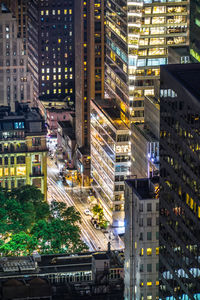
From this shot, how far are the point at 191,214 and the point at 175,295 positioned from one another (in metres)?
14.4

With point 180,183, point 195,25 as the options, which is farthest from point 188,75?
point 195,25

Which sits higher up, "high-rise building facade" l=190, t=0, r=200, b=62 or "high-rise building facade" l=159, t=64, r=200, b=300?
"high-rise building facade" l=190, t=0, r=200, b=62

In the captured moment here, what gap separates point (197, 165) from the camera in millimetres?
140500

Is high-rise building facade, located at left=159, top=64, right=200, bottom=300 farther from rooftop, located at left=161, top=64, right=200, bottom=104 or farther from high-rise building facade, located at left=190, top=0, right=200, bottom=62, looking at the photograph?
high-rise building facade, located at left=190, top=0, right=200, bottom=62

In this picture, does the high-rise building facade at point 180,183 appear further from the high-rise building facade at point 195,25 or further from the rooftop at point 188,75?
the high-rise building facade at point 195,25

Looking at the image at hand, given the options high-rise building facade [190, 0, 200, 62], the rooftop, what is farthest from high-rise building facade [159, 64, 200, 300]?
high-rise building facade [190, 0, 200, 62]

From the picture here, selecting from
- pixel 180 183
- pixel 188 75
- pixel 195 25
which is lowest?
pixel 180 183

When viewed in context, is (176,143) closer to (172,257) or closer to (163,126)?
(163,126)

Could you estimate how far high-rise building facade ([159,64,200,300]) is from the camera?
142500 mm

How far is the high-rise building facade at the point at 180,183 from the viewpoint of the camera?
142m

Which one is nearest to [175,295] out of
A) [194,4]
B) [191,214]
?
[191,214]

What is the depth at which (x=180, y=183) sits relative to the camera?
14825 centimetres

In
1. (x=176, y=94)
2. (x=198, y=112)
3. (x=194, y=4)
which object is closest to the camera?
(x=198, y=112)

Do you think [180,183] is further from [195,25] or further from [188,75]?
[195,25]
